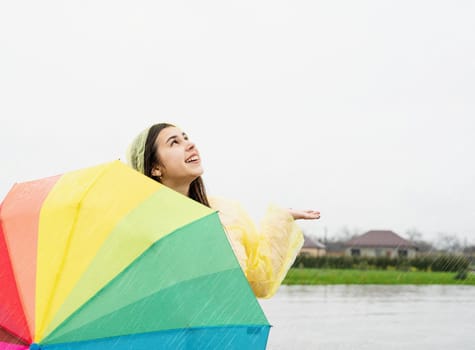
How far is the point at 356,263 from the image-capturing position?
37719mm

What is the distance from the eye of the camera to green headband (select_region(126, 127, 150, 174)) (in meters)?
3.16

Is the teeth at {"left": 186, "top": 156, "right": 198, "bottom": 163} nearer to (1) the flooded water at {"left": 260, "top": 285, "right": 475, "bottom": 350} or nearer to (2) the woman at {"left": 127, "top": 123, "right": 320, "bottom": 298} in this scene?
(2) the woman at {"left": 127, "top": 123, "right": 320, "bottom": 298}

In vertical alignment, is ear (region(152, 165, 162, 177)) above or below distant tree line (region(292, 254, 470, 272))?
above

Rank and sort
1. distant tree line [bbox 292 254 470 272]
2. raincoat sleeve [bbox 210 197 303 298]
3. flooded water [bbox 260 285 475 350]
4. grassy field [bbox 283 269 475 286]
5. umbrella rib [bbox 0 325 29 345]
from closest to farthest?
umbrella rib [bbox 0 325 29 345], raincoat sleeve [bbox 210 197 303 298], flooded water [bbox 260 285 475 350], grassy field [bbox 283 269 475 286], distant tree line [bbox 292 254 470 272]

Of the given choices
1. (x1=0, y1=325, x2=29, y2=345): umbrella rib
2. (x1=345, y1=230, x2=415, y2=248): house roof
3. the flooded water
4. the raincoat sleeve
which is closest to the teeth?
the raincoat sleeve

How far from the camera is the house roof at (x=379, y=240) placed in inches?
3260

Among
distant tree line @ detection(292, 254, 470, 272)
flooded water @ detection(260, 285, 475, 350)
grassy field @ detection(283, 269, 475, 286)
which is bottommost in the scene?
distant tree line @ detection(292, 254, 470, 272)

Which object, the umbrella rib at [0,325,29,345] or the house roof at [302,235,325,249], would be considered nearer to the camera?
the umbrella rib at [0,325,29,345]

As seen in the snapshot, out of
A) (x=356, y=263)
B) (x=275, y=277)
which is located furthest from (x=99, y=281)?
(x=356, y=263)

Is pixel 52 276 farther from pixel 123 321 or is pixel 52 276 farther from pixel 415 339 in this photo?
pixel 415 339

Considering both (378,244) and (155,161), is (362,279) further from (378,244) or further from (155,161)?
(378,244)

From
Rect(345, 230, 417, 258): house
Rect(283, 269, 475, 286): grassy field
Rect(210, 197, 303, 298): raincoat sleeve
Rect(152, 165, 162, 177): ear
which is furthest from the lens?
Rect(345, 230, 417, 258): house

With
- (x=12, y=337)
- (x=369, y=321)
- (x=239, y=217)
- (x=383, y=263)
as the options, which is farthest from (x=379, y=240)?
(x=12, y=337)

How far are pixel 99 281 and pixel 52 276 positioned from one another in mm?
135
